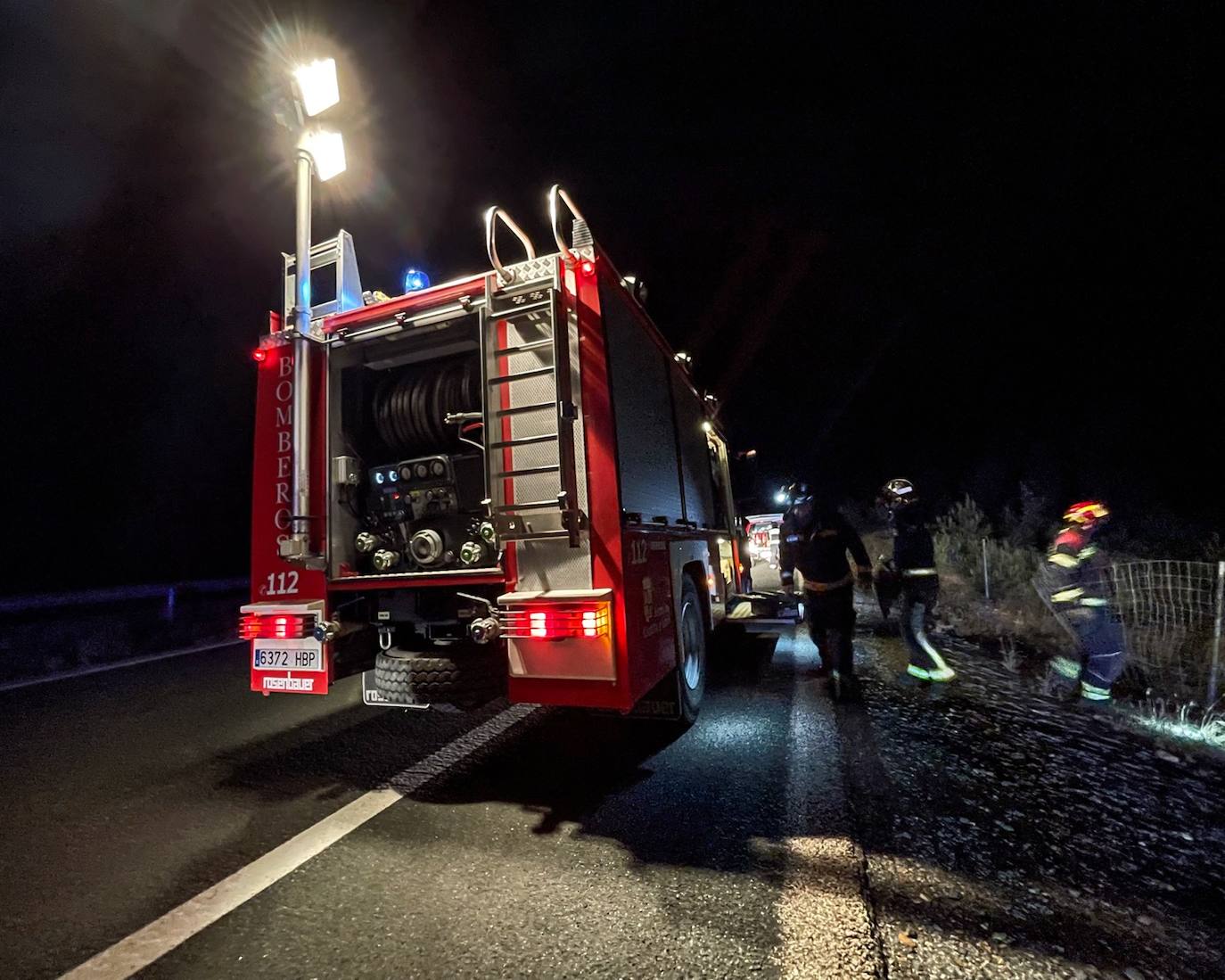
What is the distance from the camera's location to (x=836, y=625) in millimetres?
4793

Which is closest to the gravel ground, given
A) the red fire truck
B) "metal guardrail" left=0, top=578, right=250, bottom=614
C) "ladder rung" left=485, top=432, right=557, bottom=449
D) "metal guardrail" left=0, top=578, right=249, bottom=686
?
the red fire truck

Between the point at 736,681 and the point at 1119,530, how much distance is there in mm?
10815

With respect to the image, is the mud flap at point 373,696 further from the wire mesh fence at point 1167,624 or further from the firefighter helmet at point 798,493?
the wire mesh fence at point 1167,624

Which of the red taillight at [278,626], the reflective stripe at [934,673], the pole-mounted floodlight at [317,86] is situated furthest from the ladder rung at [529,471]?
the reflective stripe at [934,673]

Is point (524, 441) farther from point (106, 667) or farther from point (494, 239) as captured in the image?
point (106, 667)

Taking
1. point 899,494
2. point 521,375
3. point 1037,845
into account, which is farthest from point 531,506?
point 899,494

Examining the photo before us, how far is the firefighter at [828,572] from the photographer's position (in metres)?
4.76

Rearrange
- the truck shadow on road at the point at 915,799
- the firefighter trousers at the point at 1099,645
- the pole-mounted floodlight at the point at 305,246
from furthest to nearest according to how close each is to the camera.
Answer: the firefighter trousers at the point at 1099,645, the pole-mounted floodlight at the point at 305,246, the truck shadow on road at the point at 915,799

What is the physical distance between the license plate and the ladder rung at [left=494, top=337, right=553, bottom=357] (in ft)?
6.44

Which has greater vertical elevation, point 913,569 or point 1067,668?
point 913,569

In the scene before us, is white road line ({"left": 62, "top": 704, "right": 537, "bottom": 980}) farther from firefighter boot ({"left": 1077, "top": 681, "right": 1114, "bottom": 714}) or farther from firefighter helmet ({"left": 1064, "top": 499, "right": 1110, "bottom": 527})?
firefighter helmet ({"left": 1064, "top": 499, "right": 1110, "bottom": 527})

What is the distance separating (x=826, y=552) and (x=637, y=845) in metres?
3.21

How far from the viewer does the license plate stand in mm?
3266

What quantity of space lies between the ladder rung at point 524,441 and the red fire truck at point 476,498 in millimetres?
11
